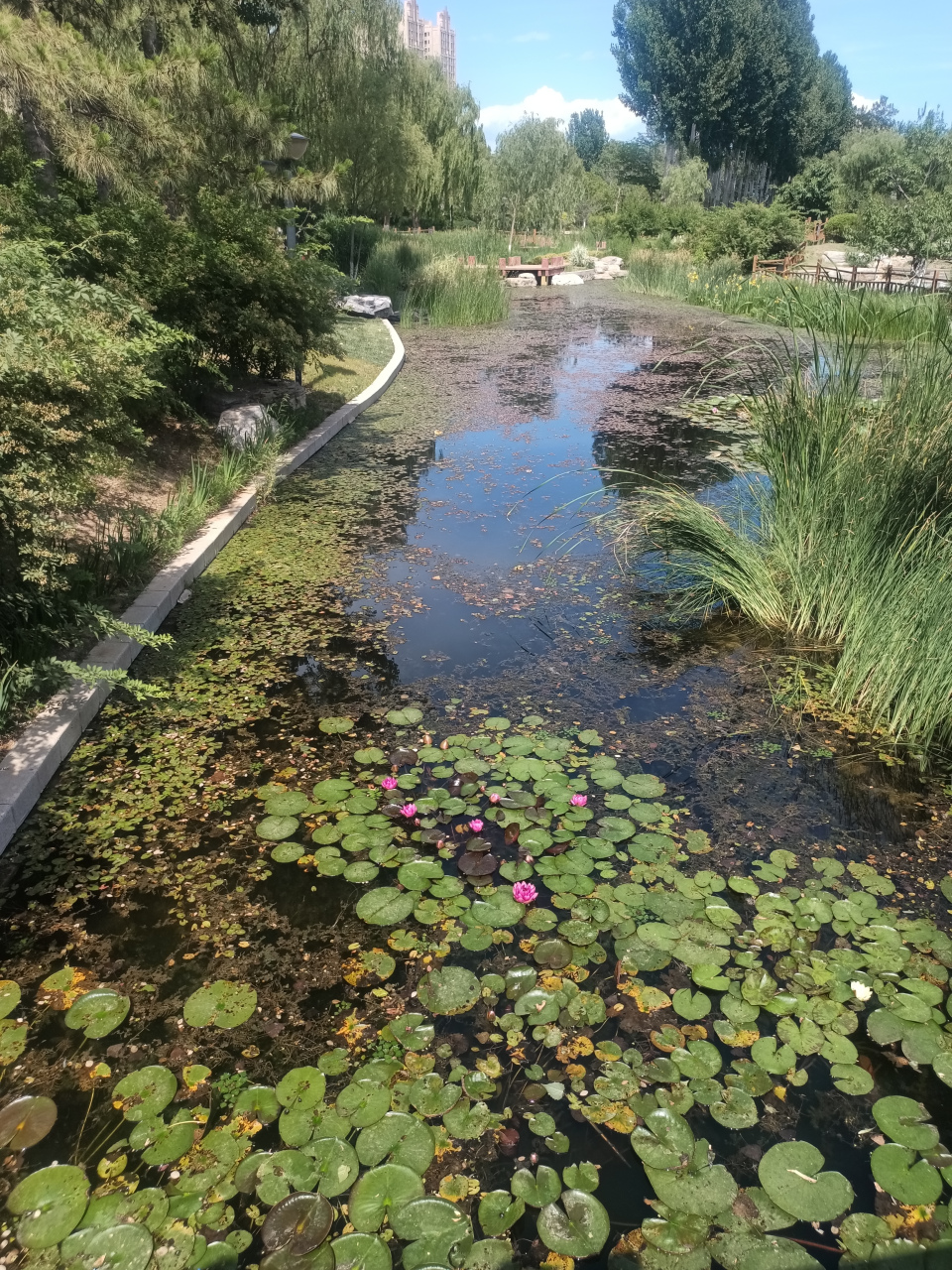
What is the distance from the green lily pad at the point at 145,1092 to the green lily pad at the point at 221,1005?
0.46 feet

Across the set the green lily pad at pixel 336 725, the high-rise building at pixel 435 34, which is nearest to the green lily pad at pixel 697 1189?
the green lily pad at pixel 336 725

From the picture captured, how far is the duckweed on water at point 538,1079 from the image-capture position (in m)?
1.53

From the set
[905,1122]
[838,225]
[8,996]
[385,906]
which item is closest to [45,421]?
[8,996]

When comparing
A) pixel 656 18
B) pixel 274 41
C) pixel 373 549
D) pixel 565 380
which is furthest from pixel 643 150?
pixel 373 549

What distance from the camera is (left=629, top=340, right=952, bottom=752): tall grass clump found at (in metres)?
3.08

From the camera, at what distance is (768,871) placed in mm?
2441

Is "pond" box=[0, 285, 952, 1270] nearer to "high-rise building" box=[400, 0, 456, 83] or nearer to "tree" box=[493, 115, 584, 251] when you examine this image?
"tree" box=[493, 115, 584, 251]

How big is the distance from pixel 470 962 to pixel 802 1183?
0.88 m

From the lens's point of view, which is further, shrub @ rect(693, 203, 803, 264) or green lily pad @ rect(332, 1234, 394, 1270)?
shrub @ rect(693, 203, 803, 264)

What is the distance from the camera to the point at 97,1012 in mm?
1957

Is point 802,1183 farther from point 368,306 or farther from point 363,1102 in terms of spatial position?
point 368,306

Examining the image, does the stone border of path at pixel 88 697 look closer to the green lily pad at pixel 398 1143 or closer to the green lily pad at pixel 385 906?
the green lily pad at pixel 385 906

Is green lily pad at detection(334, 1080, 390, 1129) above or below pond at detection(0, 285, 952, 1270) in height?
above

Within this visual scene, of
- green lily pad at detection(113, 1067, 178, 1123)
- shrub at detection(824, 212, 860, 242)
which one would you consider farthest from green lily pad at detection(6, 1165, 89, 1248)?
shrub at detection(824, 212, 860, 242)
